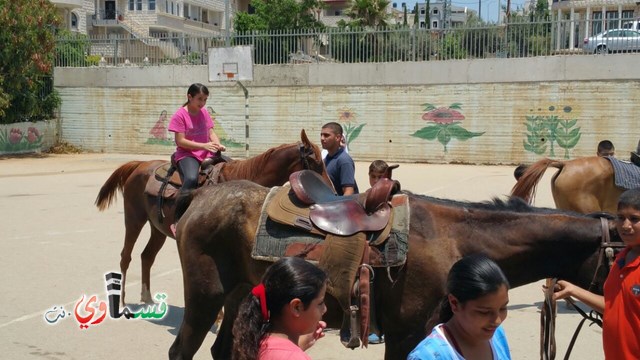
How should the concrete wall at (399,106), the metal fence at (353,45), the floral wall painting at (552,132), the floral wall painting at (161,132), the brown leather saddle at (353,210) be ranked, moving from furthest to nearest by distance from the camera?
the floral wall painting at (161,132) → the metal fence at (353,45) → the floral wall painting at (552,132) → the concrete wall at (399,106) → the brown leather saddle at (353,210)

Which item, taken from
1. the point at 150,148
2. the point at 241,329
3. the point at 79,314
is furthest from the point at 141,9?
the point at 241,329

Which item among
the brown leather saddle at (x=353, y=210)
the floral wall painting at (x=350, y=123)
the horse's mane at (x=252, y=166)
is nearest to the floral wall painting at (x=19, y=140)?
the floral wall painting at (x=350, y=123)

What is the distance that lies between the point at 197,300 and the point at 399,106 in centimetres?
2330

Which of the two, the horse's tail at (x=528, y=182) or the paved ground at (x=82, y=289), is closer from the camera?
the paved ground at (x=82, y=289)

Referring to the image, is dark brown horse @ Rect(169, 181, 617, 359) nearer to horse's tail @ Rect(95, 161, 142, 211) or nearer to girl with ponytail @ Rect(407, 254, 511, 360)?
girl with ponytail @ Rect(407, 254, 511, 360)

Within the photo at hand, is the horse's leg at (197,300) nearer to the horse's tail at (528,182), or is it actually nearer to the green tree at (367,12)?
the horse's tail at (528,182)

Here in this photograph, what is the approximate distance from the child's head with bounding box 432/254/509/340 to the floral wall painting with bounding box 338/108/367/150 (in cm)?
2564

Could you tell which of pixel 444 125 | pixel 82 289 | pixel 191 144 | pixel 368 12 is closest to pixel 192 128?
pixel 191 144

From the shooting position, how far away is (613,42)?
80.3 ft

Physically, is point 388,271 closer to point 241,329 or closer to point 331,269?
point 331,269

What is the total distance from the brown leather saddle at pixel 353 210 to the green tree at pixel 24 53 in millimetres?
25316

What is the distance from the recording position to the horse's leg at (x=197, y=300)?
4.68 metres

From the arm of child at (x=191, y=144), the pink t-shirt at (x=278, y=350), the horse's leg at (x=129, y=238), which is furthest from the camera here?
the horse's leg at (x=129, y=238)

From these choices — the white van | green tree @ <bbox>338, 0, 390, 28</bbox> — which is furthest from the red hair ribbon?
green tree @ <bbox>338, 0, 390, 28</bbox>
